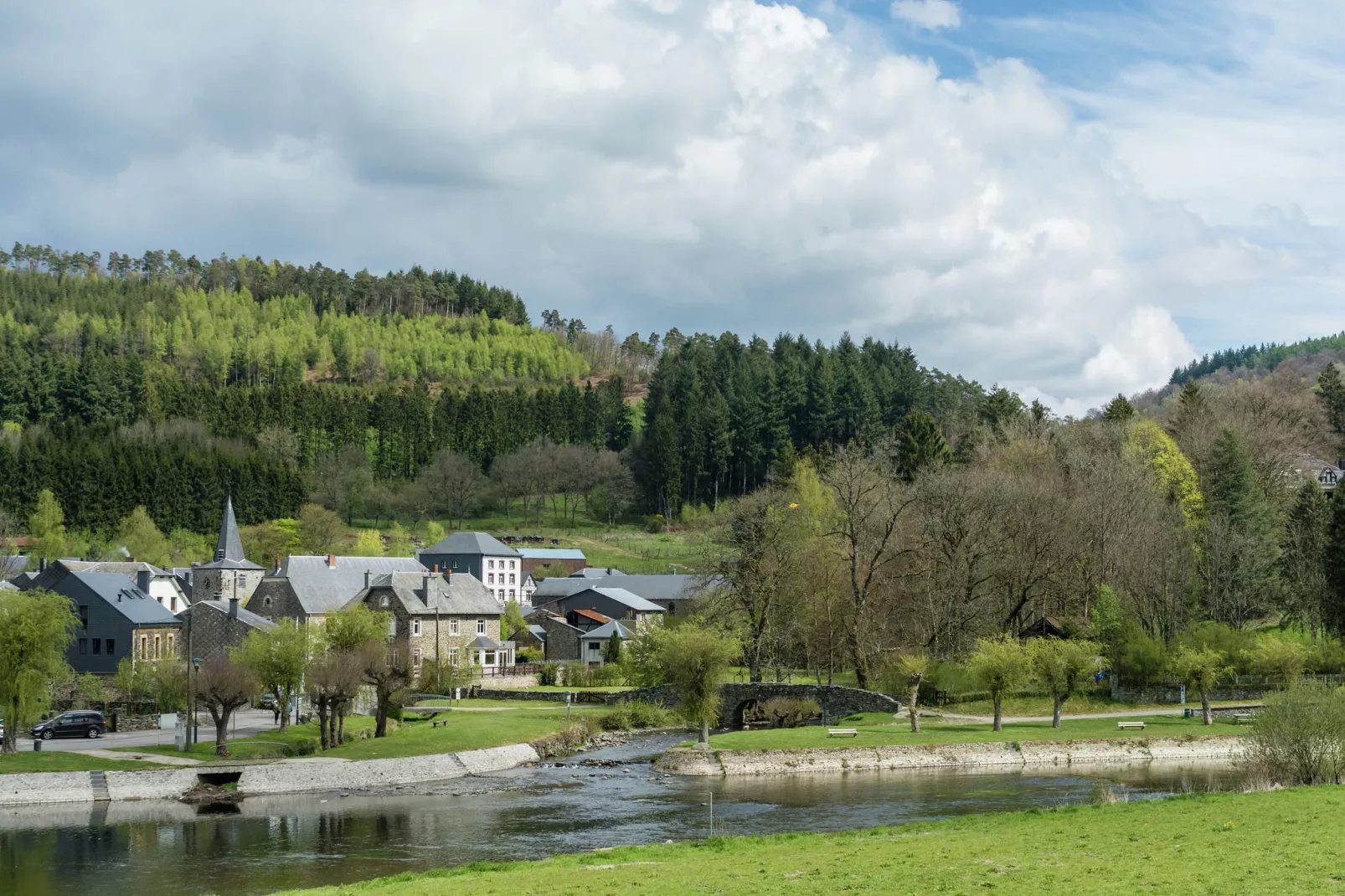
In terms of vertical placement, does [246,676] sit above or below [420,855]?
above

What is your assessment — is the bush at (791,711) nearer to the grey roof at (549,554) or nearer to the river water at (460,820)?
the river water at (460,820)

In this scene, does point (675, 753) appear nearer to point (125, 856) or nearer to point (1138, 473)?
point (125, 856)

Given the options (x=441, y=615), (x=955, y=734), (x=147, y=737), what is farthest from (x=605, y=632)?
(x=955, y=734)

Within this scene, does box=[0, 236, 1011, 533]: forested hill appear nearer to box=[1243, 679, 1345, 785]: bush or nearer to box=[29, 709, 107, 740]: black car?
box=[29, 709, 107, 740]: black car

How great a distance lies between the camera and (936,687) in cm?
6100

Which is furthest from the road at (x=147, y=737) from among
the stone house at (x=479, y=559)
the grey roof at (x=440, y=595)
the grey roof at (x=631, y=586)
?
the stone house at (x=479, y=559)

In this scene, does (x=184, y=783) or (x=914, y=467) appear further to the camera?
(x=914, y=467)

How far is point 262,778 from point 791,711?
86.3 feet

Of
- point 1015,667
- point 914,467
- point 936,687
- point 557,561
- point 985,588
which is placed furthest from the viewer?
point 557,561

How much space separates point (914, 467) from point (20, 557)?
72.7 m

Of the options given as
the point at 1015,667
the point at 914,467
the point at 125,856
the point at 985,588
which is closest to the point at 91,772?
the point at 125,856

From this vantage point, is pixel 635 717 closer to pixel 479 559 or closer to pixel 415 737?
pixel 415 737

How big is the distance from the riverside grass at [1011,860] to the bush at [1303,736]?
8.60 feet

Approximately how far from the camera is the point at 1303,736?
1200 inches
